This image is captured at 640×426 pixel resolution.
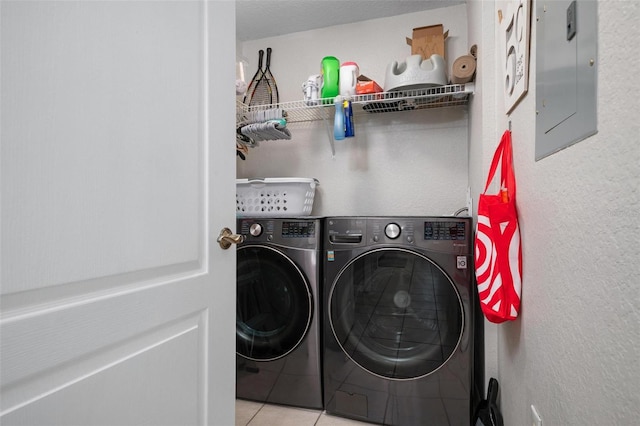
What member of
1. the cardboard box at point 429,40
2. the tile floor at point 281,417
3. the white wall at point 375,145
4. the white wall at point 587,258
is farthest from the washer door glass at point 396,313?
the cardboard box at point 429,40

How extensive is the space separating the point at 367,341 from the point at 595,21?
1.45 meters

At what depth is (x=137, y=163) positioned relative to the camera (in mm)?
681

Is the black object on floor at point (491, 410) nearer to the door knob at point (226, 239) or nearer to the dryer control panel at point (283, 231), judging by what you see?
the dryer control panel at point (283, 231)

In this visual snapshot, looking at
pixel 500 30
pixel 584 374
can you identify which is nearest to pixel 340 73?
pixel 500 30

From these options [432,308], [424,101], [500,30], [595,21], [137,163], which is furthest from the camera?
[424,101]

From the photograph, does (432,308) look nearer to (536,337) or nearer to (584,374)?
(536,337)

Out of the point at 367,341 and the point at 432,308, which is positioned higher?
the point at 432,308

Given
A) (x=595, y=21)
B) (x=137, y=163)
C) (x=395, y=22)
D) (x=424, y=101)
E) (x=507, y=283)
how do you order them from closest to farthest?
(x=595, y=21) < (x=137, y=163) < (x=507, y=283) < (x=424, y=101) < (x=395, y=22)

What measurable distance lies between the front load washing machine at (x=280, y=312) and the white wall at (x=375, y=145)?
0.67m

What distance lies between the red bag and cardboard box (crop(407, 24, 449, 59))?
127cm

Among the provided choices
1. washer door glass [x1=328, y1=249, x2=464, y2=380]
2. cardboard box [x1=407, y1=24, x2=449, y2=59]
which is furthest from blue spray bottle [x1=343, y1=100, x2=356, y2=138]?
washer door glass [x1=328, y1=249, x2=464, y2=380]

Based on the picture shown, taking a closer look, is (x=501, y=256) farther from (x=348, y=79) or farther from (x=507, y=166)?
(x=348, y=79)

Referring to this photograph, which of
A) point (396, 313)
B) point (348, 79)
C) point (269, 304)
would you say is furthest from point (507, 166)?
point (269, 304)

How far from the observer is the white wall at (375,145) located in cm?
213
